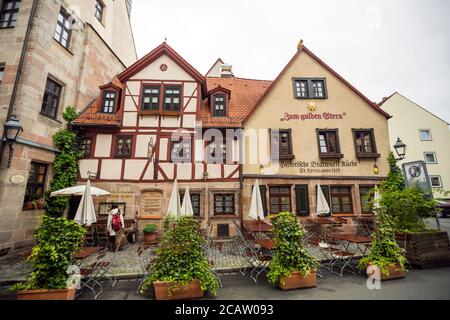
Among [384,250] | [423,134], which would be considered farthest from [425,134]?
[384,250]

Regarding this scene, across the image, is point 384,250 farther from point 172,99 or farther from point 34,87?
point 34,87

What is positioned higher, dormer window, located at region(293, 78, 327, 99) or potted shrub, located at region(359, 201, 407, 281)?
dormer window, located at region(293, 78, 327, 99)

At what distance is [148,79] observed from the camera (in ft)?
37.6

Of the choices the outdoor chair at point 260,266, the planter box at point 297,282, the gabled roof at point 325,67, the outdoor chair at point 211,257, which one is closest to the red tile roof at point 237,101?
the gabled roof at point 325,67

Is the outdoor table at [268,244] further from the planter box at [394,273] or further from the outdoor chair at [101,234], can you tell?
the outdoor chair at [101,234]

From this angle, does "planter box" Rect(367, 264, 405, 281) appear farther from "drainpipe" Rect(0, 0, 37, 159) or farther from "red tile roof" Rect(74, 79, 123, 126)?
"drainpipe" Rect(0, 0, 37, 159)

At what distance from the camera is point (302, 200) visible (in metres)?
10.5

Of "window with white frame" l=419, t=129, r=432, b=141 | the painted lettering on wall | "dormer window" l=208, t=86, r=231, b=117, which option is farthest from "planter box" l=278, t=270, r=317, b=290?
"window with white frame" l=419, t=129, r=432, b=141

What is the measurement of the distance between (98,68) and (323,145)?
14.2 meters

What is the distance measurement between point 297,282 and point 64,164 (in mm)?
10736

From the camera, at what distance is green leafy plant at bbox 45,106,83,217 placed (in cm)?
905

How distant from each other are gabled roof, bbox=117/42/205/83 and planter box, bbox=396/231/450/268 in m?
11.1

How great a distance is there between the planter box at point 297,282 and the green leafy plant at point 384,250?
69.1 inches
